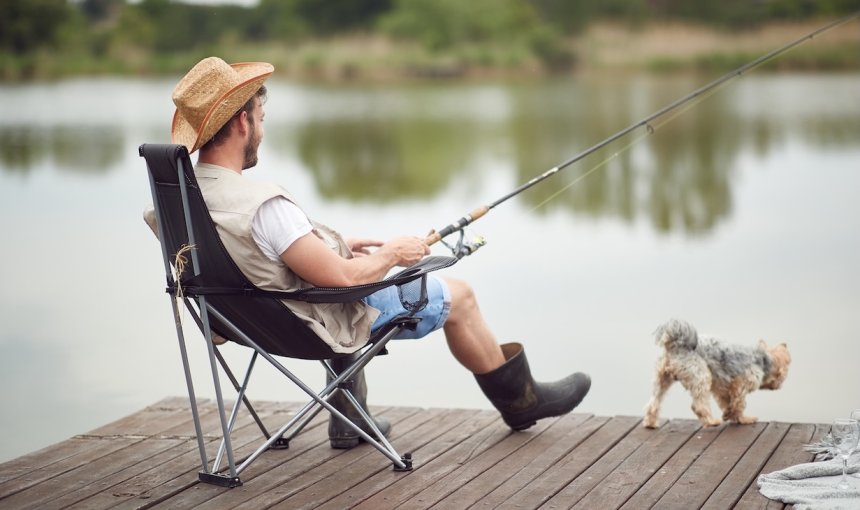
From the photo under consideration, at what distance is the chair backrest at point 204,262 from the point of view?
2.90 metres

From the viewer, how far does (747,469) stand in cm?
317

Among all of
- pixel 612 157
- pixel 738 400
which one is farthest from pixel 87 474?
pixel 612 157

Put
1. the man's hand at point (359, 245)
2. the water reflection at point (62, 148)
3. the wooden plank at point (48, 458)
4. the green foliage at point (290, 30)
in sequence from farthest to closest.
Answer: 1. the green foliage at point (290, 30)
2. the water reflection at point (62, 148)
3. the man's hand at point (359, 245)
4. the wooden plank at point (48, 458)

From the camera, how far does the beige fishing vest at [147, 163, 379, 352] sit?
2.97 meters

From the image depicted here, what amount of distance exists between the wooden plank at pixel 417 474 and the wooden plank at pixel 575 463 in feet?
0.86

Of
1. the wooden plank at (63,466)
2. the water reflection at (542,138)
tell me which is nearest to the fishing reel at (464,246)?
the wooden plank at (63,466)

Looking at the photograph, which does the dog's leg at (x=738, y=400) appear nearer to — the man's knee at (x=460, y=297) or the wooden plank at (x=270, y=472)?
the man's knee at (x=460, y=297)

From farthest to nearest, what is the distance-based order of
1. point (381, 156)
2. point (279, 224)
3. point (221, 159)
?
point (381, 156) < point (221, 159) < point (279, 224)

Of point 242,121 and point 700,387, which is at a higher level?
point 242,121

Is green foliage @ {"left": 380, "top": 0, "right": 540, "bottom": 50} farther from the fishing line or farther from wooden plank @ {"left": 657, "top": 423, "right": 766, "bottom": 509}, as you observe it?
wooden plank @ {"left": 657, "top": 423, "right": 766, "bottom": 509}

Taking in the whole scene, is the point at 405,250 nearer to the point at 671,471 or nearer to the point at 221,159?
the point at 221,159

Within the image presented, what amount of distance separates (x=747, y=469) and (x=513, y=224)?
240 inches

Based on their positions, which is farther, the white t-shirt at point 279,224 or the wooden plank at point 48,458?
the wooden plank at point 48,458

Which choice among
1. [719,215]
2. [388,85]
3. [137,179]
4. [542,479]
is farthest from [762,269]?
[388,85]
